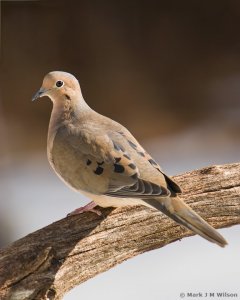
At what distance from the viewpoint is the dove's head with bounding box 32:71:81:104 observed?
1.80m

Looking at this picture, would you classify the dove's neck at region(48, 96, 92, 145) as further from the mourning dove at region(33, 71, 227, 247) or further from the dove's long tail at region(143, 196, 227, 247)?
the dove's long tail at region(143, 196, 227, 247)

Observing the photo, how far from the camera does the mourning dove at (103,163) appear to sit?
1606 millimetres

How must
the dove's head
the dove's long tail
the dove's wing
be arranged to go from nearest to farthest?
the dove's long tail < the dove's wing < the dove's head

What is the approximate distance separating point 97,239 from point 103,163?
241 millimetres

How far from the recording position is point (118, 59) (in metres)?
4.67

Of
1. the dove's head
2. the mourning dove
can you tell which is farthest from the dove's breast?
the dove's head

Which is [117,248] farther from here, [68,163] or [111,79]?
[111,79]

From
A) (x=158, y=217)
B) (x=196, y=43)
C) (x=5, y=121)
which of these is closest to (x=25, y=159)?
(x=5, y=121)

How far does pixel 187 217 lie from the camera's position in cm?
158

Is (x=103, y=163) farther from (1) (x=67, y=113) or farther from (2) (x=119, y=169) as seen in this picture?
(1) (x=67, y=113)

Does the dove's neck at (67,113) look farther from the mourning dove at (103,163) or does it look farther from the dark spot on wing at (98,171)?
the dark spot on wing at (98,171)

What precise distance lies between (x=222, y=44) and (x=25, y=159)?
5.71 ft

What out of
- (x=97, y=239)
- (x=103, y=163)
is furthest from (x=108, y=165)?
(x=97, y=239)

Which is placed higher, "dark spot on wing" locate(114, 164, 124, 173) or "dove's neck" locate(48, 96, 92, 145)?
"dove's neck" locate(48, 96, 92, 145)
